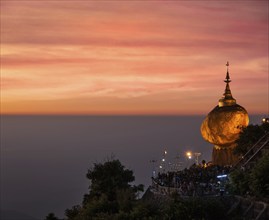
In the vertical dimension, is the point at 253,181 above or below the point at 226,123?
below

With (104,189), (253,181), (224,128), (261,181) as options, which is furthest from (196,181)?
(224,128)

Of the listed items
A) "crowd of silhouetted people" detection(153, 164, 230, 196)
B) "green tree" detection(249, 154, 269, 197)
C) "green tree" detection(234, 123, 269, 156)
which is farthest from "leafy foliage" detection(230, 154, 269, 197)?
"green tree" detection(234, 123, 269, 156)

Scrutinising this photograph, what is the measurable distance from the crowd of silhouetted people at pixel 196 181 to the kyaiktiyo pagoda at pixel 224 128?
14.6 m

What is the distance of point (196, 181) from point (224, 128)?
20837 millimetres

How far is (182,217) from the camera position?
32.5m

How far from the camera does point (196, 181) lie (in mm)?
38250

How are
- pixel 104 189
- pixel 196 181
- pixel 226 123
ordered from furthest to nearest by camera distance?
pixel 226 123
pixel 104 189
pixel 196 181

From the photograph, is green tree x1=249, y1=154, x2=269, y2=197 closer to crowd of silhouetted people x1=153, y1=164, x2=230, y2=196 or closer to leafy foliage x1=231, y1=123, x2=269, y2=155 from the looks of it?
crowd of silhouetted people x1=153, y1=164, x2=230, y2=196

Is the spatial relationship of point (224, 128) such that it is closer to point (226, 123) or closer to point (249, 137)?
point (226, 123)

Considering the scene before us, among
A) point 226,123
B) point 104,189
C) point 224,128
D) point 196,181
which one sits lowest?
point 104,189

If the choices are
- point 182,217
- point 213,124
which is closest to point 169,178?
point 182,217

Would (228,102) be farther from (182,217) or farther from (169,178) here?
(182,217)

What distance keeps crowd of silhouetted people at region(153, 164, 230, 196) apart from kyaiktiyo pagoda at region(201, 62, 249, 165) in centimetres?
1462

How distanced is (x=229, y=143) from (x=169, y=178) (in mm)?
19221
